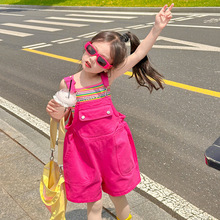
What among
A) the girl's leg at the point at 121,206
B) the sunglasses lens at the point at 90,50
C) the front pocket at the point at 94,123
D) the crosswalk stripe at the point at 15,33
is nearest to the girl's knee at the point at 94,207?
the girl's leg at the point at 121,206

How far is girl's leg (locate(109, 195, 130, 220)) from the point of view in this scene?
2620mm

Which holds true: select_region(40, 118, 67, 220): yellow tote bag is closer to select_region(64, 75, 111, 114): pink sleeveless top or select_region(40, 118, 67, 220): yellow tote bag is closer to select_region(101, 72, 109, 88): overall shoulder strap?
select_region(64, 75, 111, 114): pink sleeveless top

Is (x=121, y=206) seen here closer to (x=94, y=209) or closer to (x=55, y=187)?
(x=94, y=209)

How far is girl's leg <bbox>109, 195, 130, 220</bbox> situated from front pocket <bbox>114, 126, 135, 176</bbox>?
234 millimetres

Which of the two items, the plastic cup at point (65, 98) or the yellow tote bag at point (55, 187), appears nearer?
the plastic cup at point (65, 98)

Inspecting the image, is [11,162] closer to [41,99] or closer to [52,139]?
[52,139]

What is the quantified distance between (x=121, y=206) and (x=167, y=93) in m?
3.67

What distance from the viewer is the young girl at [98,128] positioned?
2.38 meters

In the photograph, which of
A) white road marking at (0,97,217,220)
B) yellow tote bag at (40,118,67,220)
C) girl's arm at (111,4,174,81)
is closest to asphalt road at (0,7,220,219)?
white road marking at (0,97,217,220)

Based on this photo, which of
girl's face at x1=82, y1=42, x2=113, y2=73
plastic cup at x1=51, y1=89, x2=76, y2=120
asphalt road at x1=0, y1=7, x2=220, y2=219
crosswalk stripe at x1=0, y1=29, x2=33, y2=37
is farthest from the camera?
crosswalk stripe at x1=0, y1=29, x2=33, y2=37

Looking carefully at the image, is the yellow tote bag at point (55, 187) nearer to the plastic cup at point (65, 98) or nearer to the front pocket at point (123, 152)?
the plastic cup at point (65, 98)

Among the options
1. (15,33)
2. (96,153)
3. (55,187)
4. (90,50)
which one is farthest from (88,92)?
(15,33)

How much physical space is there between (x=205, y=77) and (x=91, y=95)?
4.55 meters

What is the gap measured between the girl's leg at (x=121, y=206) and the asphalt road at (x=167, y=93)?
2.98ft
